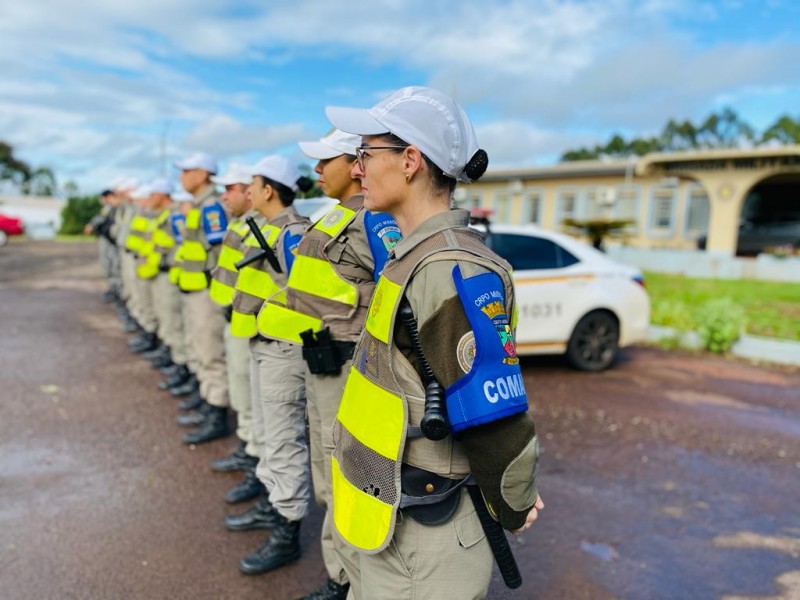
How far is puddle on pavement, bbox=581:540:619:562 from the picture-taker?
3408 millimetres

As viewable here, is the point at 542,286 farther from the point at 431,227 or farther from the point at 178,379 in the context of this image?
the point at 431,227

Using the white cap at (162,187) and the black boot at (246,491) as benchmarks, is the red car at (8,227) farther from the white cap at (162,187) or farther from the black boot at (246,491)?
the black boot at (246,491)

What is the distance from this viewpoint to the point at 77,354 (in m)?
7.52

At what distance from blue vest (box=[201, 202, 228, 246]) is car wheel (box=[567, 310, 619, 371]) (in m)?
4.06

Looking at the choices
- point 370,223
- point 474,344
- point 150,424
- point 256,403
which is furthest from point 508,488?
point 150,424

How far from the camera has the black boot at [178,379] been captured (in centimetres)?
619

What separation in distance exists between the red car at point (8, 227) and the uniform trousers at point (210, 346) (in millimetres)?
21599

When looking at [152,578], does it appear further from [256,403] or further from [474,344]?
[474,344]

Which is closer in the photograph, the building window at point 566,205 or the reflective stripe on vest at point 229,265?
the reflective stripe on vest at point 229,265

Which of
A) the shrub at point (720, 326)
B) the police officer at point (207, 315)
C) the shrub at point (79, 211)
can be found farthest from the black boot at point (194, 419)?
the shrub at point (79, 211)

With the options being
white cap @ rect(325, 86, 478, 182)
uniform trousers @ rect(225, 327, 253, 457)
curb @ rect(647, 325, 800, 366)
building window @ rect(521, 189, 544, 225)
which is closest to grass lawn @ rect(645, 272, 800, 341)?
curb @ rect(647, 325, 800, 366)

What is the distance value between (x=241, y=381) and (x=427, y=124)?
2.90 meters

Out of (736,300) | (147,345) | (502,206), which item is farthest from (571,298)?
(502,206)

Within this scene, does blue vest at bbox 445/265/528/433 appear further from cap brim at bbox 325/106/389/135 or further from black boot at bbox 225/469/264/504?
black boot at bbox 225/469/264/504
